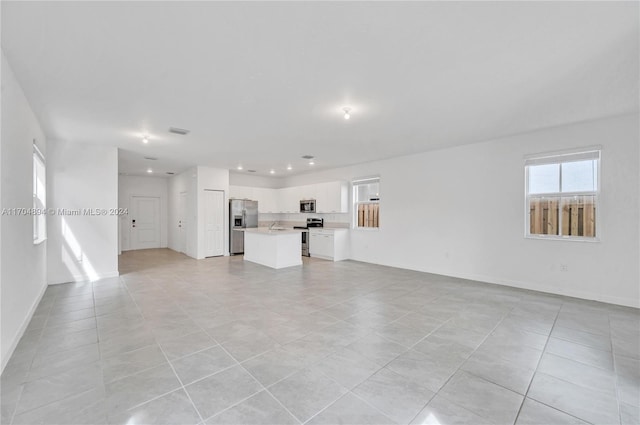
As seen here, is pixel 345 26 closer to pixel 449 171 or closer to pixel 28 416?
pixel 28 416

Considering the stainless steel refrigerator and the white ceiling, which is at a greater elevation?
the white ceiling

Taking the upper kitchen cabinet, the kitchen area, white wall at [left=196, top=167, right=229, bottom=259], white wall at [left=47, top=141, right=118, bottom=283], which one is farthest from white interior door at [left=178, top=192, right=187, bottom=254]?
the upper kitchen cabinet

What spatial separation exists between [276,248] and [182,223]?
4417 millimetres

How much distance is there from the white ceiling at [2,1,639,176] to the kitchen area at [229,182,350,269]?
10.6 ft

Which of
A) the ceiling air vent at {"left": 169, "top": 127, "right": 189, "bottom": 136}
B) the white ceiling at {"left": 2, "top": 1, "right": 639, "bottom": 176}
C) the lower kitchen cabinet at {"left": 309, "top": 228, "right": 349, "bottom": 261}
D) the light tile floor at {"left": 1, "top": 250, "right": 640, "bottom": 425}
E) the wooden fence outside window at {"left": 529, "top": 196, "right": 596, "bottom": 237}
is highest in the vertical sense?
the white ceiling at {"left": 2, "top": 1, "right": 639, "bottom": 176}

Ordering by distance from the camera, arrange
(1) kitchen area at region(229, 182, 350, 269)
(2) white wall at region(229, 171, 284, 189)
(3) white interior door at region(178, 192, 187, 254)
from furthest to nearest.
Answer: (2) white wall at region(229, 171, 284, 189) → (3) white interior door at region(178, 192, 187, 254) → (1) kitchen area at region(229, 182, 350, 269)

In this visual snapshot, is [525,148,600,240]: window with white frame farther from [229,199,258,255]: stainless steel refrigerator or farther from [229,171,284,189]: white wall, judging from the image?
[229,171,284,189]: white wall

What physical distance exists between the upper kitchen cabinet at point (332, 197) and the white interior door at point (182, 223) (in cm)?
433

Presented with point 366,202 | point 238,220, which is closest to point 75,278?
point 238,220

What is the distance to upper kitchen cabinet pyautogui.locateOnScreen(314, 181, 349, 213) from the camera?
26.4ft

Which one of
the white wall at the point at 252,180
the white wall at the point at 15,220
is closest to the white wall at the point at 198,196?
the white wall at the point at 252,180

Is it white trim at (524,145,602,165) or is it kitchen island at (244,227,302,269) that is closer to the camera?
white trim at (524,145,602,165)

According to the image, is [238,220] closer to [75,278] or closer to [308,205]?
[308,205]

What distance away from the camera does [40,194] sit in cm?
471
